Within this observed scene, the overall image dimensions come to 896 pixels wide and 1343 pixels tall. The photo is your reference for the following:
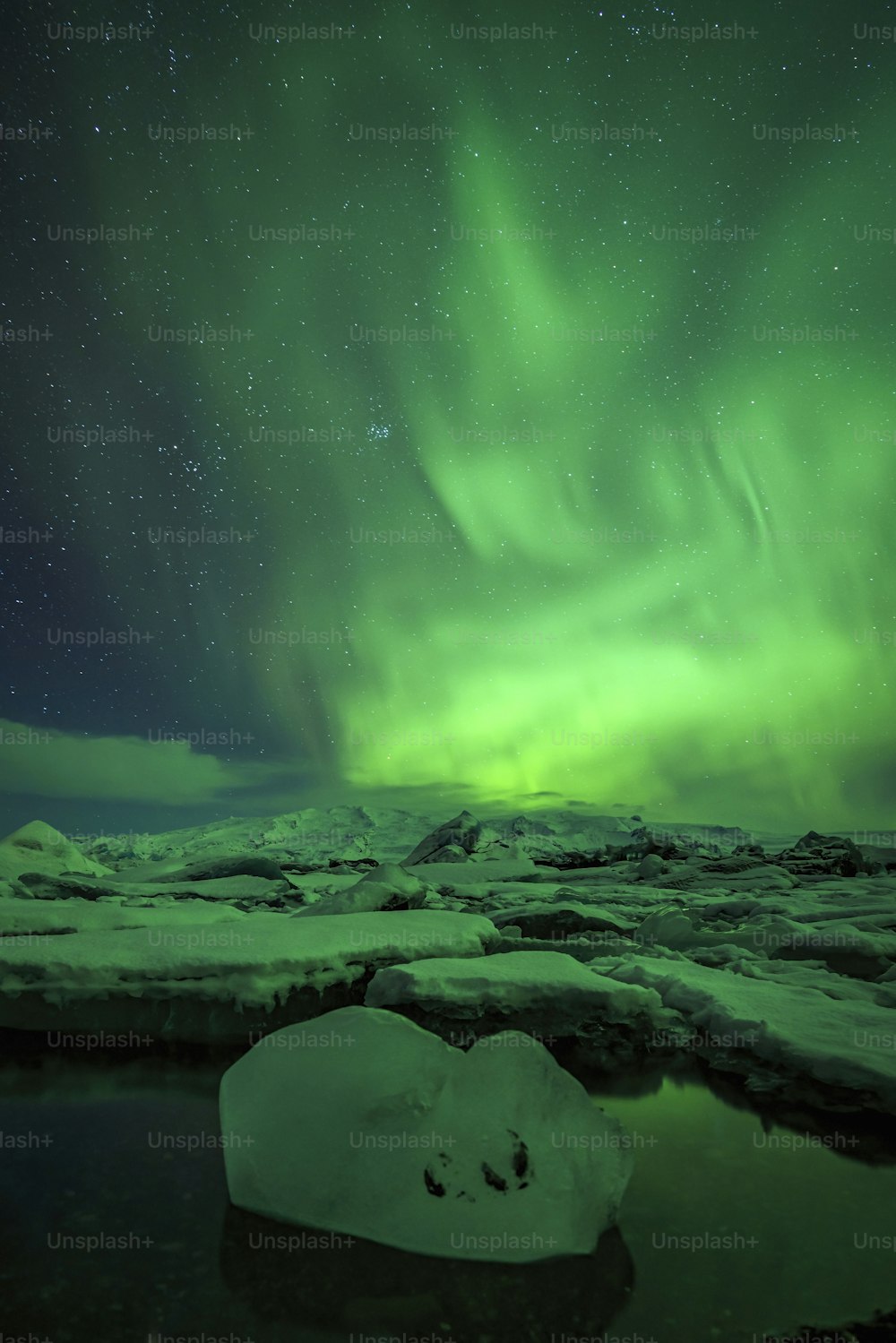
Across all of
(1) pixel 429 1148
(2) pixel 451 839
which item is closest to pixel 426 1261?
(1) pixel 429 1148

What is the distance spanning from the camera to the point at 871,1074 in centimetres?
324

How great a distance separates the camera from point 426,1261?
2049mm

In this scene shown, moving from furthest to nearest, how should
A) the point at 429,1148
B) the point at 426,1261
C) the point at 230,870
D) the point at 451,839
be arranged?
1. the point at 451,839
2. the point at 230,870
3. the point at 429,1148
4. the point at 426,1261

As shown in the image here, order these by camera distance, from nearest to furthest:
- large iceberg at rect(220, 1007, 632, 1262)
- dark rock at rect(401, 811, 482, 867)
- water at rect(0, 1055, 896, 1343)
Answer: water at rect(0, 1055, 896, 1343)
large iceberg at rect(220, 1007, 632, 1262)
dark rock at rect(401, 811, 482, 867)

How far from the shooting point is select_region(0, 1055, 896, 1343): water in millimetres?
1800

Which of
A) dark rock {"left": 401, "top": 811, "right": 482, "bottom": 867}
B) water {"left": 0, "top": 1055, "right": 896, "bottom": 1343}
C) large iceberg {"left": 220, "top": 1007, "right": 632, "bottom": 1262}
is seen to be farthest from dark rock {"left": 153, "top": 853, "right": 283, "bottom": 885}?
large iceberg {"left": 220, "top": 1007, "right": 632, "bottom": 1262}

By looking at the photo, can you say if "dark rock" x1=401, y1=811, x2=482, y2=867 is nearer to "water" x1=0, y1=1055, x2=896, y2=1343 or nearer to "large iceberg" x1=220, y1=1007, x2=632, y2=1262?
"water" x1=0, y1=1055, x2=896, y2=1343

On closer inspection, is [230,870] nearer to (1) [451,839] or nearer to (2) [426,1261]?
(1) [451,839]

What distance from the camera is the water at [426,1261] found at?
1800mm

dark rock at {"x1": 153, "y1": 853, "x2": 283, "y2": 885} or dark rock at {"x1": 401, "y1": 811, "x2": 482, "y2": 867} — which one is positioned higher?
dark rock at {"x1": 401, "y1": 811, "x2": 482, "y2": 867}

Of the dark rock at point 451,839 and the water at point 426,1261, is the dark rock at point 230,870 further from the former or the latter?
the water at point 426,1261

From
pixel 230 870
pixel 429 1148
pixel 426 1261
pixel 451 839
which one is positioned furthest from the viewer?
pixel 451 839

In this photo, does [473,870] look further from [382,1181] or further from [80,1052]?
[382,1181]

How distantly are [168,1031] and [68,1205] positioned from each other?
7.16ft
